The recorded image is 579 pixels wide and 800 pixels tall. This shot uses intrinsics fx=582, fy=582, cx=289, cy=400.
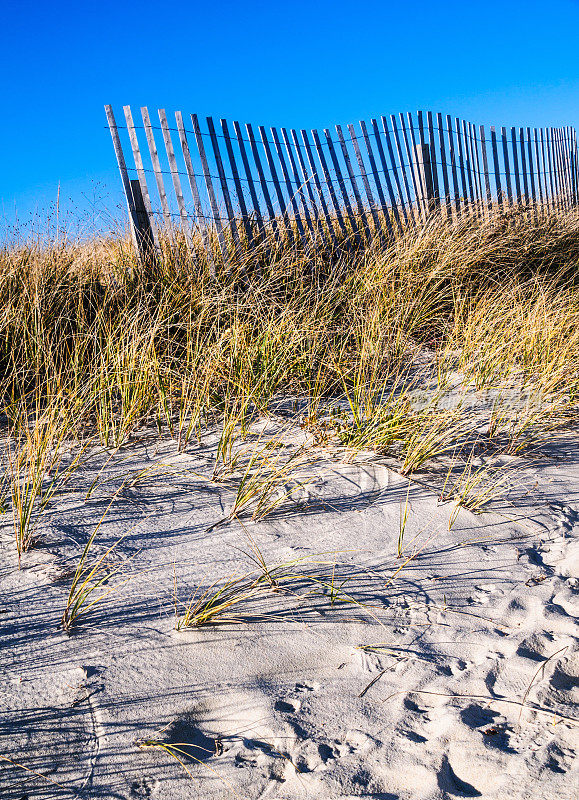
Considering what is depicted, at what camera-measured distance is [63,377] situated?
3.25 m

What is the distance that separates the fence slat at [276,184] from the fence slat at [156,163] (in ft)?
3.36

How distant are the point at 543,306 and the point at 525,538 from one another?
241 centimetres

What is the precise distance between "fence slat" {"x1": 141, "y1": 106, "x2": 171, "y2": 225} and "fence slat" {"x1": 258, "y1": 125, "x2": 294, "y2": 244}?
3.36 feet

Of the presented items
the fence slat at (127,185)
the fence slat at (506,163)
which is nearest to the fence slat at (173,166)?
the fence slat at (127,185)

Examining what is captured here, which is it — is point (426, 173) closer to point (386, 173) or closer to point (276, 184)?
point (386, 173)

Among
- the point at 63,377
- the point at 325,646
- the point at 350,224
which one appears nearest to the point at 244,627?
the point at 325,646

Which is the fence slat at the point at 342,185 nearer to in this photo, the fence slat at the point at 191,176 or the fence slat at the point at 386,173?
the fence slat at the point at 386,173

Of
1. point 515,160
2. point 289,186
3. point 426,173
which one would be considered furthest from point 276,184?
point 515,160

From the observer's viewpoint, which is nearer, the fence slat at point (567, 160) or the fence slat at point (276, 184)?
the fence slat at point (276, 184)

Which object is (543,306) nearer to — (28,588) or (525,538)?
(525,538)

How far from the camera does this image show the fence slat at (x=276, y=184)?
5.22 meters

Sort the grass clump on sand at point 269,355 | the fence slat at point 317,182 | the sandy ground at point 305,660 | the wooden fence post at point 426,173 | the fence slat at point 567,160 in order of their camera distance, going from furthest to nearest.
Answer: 1. the fence slat at point 567,160
2. the wooden fence post at point 426,173
3. the fence slat at point 317,182
4. the grass clump on sand at point 269,355
5. the sandy ground at point 305,660

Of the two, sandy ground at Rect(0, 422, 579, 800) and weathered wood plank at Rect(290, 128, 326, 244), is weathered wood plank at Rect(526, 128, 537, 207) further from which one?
sandy ground at Rect(0, 422, 579, 800)

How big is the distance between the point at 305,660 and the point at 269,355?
199 cm
